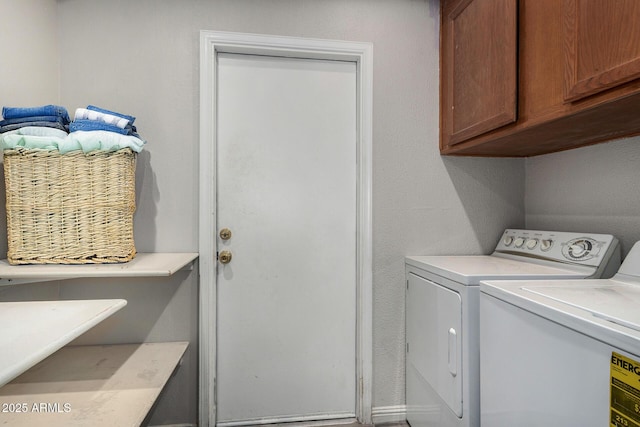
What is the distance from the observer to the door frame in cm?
169

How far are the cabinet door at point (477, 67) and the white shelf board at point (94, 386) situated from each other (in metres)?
1.75

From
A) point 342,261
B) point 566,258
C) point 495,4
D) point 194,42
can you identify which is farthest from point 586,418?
point 194,42

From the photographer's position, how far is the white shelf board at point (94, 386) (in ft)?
3.42

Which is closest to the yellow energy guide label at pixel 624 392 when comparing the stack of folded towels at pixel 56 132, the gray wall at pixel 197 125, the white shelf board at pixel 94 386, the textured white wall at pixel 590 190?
the textured white wall at pixel 590 190

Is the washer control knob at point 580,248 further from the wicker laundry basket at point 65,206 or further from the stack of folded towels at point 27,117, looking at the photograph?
the stack of folded towels at point 27,117

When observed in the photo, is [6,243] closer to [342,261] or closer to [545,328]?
[342,261]

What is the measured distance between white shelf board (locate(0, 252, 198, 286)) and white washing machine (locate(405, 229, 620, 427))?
1118 mm

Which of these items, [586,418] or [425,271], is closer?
[586,418]

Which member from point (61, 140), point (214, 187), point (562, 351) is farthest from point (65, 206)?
point (562, 351)

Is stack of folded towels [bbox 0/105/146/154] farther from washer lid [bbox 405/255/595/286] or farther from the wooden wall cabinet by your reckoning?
the wooden wall cabinet

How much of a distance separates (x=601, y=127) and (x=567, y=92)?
0.33 m

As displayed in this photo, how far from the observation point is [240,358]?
1.78m

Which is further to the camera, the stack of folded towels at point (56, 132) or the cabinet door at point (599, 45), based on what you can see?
the stack of folded towels at point (56, 132)

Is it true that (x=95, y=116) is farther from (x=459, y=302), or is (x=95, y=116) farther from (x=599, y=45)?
(x=599, y=45)
